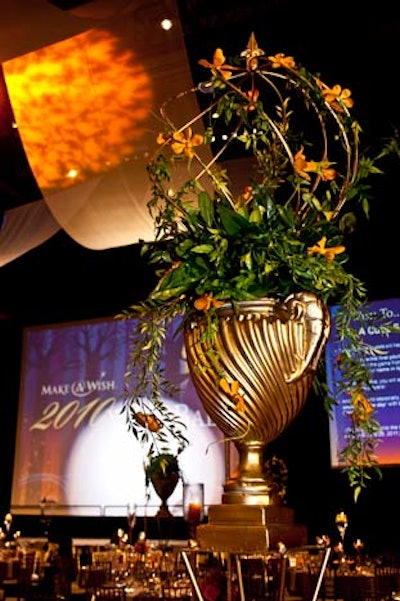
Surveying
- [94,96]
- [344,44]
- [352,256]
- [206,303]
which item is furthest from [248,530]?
[352,256]

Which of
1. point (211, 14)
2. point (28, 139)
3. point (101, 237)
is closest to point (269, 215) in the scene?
point (28, 139)

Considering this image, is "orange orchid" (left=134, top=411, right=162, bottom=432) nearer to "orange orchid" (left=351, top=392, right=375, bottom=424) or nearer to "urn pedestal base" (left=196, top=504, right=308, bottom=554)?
"urn pedestal base" (left=196, top=504, right=308, bottom=554)

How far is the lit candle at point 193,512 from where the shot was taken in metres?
2.69

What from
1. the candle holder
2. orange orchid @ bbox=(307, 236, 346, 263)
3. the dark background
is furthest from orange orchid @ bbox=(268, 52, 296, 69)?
the dark background

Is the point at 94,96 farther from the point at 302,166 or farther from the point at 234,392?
the point at 234,392

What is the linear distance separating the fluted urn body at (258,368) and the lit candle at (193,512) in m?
1.82

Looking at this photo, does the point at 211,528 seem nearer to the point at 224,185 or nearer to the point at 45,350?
the point at 224,185

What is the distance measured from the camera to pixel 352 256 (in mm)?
8805

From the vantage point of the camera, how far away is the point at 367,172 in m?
0.99

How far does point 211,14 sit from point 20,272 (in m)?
5.35

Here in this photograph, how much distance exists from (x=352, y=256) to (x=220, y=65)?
8057mm

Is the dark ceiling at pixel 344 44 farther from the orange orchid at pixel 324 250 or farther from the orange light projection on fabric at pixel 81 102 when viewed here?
the orange orchid at pixel 324 250

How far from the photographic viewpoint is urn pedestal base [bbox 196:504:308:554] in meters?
0.81

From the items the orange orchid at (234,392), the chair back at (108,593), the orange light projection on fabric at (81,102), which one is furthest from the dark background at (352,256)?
the orange orchid at (234,392)
